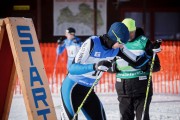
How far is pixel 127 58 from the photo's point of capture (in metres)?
5.38

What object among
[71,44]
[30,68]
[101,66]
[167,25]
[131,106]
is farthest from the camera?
[167,25]

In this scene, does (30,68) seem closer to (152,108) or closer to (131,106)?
(131,106)

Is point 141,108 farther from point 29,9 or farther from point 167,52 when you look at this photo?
point 29,9

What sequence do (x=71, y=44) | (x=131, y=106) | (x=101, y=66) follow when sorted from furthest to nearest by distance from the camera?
(x=71, y=44) → (x=131, y=106) → (x=101, y=66)

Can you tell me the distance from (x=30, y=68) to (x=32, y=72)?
0.16 ft

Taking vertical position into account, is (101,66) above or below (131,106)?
above

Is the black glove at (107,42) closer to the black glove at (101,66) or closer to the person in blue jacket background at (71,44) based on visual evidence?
the black glove at (101,66)

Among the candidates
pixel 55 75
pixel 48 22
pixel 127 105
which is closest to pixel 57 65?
pixel 55 75

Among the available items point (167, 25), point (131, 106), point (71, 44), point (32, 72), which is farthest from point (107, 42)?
point (167, 25)

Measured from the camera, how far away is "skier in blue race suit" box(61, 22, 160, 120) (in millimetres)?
4738

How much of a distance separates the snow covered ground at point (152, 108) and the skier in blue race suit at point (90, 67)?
253 centimetres

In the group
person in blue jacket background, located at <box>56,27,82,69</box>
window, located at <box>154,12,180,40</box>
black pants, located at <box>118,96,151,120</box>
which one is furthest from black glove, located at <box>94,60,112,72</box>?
window, located at <box>154,12,180,40</box>

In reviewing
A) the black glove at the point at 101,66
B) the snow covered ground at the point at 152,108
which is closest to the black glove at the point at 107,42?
the black glove at the point at 101,66

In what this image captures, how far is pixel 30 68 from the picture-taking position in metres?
4.82
